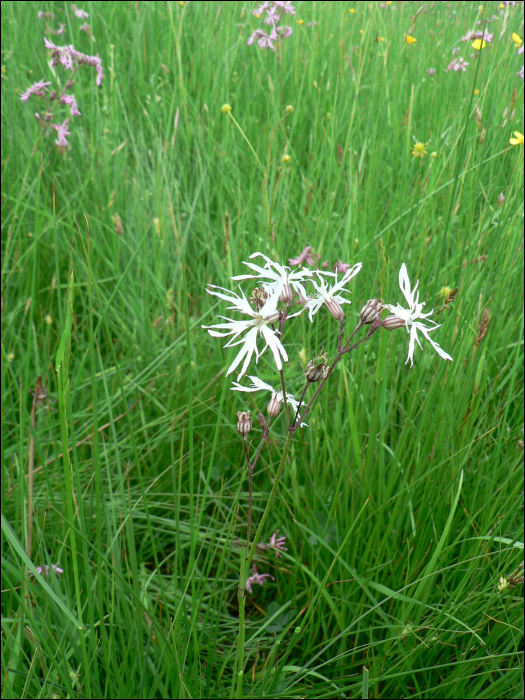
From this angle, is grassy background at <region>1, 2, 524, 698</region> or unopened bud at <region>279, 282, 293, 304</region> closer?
unopened bud at <region>279, 282, 293, 304</region>

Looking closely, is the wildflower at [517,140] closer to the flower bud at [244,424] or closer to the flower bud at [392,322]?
the flower bud at [392,322]

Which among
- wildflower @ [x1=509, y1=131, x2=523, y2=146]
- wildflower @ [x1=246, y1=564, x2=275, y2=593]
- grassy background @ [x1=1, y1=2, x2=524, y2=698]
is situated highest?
wildflower @ [x1=509, y1=131, x2=523, y2=146]

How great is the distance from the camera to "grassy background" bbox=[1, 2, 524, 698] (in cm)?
82

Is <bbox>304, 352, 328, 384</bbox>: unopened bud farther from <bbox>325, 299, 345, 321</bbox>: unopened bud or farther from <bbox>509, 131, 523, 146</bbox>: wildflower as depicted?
<bbox>509, 131, 523, 146</bbox>: wildflower

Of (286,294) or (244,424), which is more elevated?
(286,294)

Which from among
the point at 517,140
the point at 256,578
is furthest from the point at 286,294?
the point at 517,140

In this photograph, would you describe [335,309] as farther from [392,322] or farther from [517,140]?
[517,140]

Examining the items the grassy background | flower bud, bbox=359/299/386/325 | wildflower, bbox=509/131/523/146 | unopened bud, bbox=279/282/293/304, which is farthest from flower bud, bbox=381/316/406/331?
wildflower, bbox=509/131/523/146

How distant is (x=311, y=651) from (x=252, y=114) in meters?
2.13

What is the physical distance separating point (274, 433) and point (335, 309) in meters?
0.58

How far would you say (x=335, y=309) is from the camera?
69 cm

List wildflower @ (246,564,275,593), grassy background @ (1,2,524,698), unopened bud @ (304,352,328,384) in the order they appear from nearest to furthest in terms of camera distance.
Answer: unopened bud @ (304,352,328,384) < grassy background @ (1,2,524,698) < wildflower @ (246,564,275,593)

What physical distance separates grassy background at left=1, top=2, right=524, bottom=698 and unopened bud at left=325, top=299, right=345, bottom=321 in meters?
0.19

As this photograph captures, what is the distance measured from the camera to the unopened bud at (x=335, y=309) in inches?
27.0
